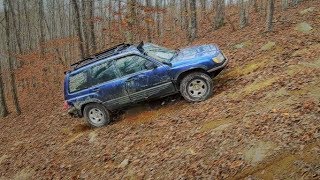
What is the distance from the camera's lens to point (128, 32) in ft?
49.5

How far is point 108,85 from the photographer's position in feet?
33.9

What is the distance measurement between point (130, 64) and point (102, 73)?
951mm

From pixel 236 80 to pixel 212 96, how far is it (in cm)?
101

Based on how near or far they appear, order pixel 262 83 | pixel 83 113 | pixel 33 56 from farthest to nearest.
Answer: pixel 33 56 < pixel 83 113 < pixel 262 83

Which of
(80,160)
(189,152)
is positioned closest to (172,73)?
(189,152)

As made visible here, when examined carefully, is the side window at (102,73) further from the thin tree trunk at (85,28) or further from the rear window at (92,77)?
the thin tree trunk at (85,28)

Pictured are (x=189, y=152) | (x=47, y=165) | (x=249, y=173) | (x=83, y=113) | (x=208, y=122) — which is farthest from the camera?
(x=83, y=113)

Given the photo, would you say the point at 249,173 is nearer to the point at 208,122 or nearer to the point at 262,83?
the point at 208,122

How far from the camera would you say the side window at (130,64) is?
10.0 meters

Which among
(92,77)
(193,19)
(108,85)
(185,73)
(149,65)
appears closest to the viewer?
(185,73)

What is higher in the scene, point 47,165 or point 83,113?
point 83,113

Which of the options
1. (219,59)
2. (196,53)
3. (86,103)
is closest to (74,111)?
(86,103)

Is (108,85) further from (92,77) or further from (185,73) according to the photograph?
(185,73)

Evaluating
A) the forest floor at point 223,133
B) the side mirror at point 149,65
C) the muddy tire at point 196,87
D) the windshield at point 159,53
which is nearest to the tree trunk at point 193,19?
the forest floor at point 223,133
